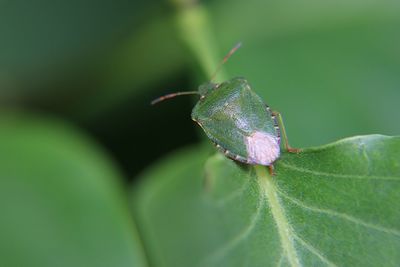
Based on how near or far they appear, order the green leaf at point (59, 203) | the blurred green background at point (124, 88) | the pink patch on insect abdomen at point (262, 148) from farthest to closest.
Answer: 1. the blurred green background at point (124, 88)
2. the green leaf at point (59, 203)
3. the pink patch on insect abdomen at point (262, 148)

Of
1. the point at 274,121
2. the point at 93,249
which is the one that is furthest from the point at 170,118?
the point at 274,121

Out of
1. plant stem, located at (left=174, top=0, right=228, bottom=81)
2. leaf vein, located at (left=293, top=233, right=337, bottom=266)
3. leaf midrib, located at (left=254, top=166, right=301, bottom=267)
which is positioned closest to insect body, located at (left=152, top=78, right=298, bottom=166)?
leaf midrib, located at (left=254, top=166, right=301, bottom=267)

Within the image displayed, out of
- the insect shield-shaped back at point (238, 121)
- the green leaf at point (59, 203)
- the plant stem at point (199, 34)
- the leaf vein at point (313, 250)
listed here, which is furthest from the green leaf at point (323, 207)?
the plant stem at point (199, 34)

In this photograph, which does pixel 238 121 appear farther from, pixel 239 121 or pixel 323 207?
pixel 323 207

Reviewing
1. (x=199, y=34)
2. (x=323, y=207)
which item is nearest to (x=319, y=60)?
(x=199, y=34)

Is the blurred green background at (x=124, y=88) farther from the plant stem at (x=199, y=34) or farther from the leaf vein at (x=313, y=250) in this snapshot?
the leaf vein at (x=313, y=250)

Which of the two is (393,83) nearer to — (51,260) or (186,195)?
(186,195)
